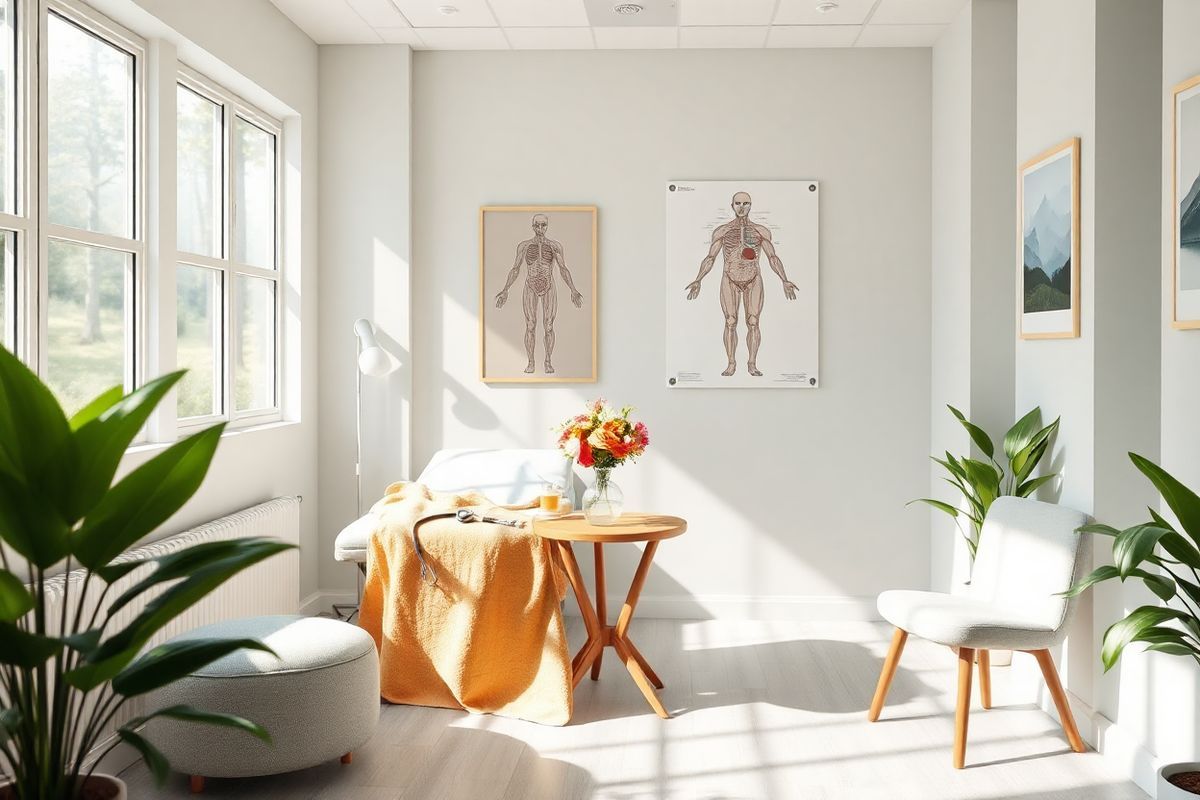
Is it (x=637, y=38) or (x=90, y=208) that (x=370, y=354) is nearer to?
(x=90, y=208)

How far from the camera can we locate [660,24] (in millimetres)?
4672

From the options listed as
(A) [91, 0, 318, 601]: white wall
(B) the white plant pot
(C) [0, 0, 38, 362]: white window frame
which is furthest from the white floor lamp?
(B) the white plant pot

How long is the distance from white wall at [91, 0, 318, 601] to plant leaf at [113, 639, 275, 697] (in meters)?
1.71

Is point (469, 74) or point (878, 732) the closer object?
point (878, 732)

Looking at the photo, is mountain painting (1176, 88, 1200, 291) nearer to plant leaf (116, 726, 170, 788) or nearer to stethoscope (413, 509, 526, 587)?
stethoscope (413, 509, 526, 587)

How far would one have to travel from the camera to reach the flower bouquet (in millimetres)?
3818

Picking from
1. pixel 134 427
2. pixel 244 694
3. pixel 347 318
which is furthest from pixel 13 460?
pixel 347 318

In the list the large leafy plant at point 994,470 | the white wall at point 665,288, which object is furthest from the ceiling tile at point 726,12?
the large leafy plant at point 994,470

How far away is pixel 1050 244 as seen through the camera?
362 centimetres

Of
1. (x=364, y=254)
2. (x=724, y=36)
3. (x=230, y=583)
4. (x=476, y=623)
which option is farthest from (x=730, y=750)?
(x=724, y=36)

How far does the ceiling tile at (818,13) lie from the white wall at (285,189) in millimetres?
2192

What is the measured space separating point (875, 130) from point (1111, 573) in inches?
123

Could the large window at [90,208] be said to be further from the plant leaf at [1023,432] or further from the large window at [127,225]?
the plant leaf at [1023,432]

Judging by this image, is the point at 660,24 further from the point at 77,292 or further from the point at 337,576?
the point at 337,576
